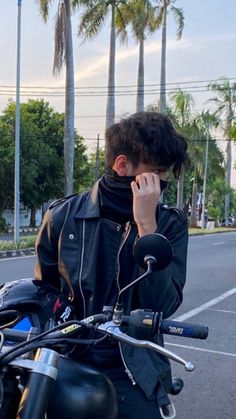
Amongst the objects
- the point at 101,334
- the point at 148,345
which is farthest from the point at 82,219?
the point at 148,345

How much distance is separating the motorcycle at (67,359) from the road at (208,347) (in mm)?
3016

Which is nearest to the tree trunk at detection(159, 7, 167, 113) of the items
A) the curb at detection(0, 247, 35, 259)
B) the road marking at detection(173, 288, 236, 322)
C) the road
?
the curb at detection(0, 247, 35, 259)

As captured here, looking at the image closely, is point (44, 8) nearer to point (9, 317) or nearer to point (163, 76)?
point (163, 76)

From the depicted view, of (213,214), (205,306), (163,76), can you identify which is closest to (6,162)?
(163,76)

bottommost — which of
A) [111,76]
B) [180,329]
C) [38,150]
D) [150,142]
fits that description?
[180,329]

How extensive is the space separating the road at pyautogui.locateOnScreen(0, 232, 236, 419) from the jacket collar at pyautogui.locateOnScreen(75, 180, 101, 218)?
2.73 metres

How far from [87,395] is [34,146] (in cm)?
3240

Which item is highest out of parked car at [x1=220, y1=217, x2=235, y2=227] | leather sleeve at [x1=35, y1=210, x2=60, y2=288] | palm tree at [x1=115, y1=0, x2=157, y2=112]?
palm tree at [x1=115, y1=0, x2=157, y2=112]

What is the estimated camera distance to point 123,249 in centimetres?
208

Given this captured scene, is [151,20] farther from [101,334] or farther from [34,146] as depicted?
[101,334]

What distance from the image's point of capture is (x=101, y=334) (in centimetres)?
163

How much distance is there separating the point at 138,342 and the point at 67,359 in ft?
0.74

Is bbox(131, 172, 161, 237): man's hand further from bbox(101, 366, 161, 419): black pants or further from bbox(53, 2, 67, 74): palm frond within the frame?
bbox(53, 2, 67, 74): palm frond

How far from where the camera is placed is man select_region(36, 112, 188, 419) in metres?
1.95
